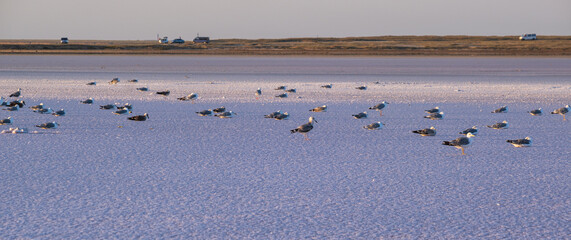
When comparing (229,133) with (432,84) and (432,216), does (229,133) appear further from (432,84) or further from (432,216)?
(432,84)

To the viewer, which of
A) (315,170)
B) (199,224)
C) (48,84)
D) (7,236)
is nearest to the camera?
(7,236)

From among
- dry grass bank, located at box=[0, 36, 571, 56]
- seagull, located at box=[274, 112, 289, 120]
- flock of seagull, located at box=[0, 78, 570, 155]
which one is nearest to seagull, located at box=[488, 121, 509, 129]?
flock of seagull, located at box=[0, 78, 570, 155]

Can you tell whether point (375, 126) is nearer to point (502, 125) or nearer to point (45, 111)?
point (502, 125)

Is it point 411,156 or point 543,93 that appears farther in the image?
point 543,93

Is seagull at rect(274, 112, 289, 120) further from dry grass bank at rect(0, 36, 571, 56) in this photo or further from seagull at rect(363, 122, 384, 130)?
dry grass bank at rect(0, 36, 571, 56)

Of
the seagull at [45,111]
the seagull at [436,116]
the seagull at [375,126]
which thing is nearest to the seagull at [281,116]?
the seagull at [375,126]

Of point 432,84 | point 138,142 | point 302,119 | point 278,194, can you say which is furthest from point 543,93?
point 278,194

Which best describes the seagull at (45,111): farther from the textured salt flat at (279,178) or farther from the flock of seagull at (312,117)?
the textured salt flat at (279,178)

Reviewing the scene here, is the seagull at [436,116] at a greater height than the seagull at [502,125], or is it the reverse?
the seagull at [502,125]

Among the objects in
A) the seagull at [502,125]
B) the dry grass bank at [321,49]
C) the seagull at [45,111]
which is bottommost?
the dry grass bank at [321,49]

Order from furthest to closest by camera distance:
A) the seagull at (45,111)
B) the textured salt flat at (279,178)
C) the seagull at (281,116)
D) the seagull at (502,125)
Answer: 1. the seagull at (45,111)
2. the seagull at (281,116)
3. the seagull at (502,125)
4. the textured salt flat at (279,178)

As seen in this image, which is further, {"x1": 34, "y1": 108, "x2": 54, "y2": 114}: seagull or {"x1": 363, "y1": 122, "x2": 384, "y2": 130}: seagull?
{"x1": 34, "y1": 108, "x2": 54, "y2": 114}: seagull

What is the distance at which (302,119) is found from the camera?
16.9 metres

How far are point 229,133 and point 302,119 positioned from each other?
2.94m
